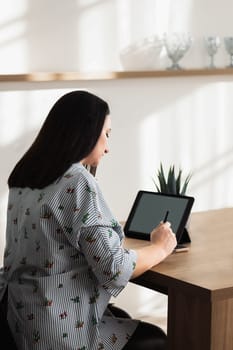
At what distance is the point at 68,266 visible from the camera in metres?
2.51

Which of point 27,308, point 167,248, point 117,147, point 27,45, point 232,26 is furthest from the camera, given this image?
point 232,26

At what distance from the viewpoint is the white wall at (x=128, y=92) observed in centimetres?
413

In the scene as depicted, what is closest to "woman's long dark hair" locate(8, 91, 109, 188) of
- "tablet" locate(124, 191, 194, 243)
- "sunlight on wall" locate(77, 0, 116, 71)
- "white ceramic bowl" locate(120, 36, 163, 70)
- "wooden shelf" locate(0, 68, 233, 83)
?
"tablet" locate(124, 191, 194, 243)

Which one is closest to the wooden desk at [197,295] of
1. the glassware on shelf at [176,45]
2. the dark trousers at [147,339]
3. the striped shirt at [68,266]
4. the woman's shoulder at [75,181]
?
the dark trousers at [147,339]

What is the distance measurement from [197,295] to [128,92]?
218 centimetres

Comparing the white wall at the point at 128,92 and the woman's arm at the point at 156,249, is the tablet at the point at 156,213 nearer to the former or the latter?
the woman's arm at the point at 156,249

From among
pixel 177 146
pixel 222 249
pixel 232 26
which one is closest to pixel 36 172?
pixel 222 249

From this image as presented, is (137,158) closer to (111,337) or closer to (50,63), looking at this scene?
(50,63)

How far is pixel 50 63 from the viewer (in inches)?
166

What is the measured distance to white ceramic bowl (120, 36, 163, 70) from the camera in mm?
4484

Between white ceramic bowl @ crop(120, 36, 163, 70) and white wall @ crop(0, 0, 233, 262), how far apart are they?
37 mm

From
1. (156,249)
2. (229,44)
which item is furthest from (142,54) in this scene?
(156,249)

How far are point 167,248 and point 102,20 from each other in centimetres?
196

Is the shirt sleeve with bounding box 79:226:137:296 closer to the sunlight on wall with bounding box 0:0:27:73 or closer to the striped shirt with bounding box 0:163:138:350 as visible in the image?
the striped shirt with bounding box 0:163:138:350
